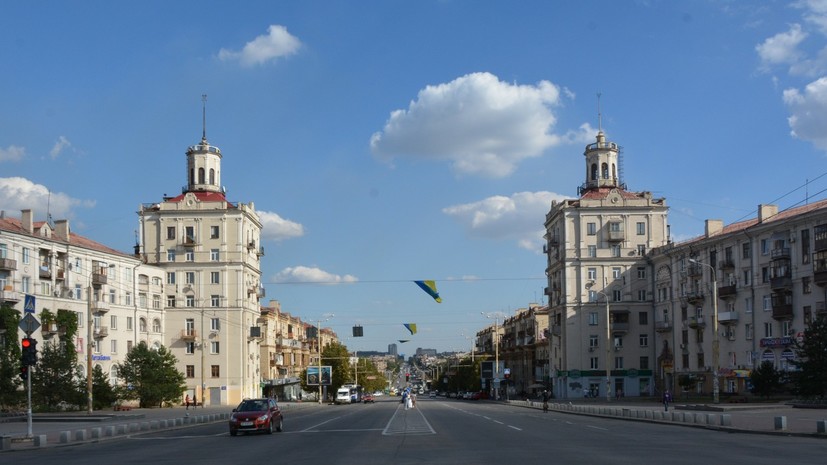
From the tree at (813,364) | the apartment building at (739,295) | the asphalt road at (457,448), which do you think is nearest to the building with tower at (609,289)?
the apartment building at (739,295)

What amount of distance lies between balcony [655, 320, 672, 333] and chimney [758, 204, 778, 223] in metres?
22.2

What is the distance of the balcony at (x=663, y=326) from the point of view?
101312 millimetres

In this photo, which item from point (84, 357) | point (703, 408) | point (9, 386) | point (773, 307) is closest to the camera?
point (703, 408)

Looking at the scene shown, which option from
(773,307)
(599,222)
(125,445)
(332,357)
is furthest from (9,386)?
(332,357)

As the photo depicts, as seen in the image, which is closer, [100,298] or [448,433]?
[448,433]

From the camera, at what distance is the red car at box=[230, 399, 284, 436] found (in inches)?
1517

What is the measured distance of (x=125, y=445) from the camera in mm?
35312

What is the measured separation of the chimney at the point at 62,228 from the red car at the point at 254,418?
5320 cm

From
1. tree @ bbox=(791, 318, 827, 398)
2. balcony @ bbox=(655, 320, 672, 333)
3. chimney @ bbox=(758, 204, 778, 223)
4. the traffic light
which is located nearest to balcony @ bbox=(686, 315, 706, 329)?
balcony @ bbox=(655, 320, 672, 333)

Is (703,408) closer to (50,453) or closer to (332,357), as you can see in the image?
(50,453)

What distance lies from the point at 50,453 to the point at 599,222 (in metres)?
85.7

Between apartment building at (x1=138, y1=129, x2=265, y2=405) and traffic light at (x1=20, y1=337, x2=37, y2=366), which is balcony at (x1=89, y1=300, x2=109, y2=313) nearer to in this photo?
apartment building at (x1=138, y1=129, x2=265, y2=405)

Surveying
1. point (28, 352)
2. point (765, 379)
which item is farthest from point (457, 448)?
point (765, 379)

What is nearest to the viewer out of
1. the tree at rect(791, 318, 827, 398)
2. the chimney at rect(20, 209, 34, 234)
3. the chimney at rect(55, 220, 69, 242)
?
the tree at rect(791, 318, 827, 398)
